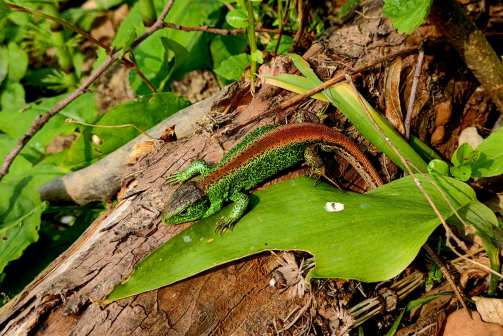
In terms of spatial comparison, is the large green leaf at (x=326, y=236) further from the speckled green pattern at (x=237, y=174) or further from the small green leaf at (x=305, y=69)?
the small green leaf at (x=305, y=69)

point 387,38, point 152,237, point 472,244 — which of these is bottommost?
point 152,237

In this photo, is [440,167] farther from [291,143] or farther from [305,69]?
[305,69]

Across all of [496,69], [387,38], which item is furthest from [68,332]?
[496,69]

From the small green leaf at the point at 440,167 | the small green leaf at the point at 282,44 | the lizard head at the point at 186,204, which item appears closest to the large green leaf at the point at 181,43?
the small green leaf at the point at 282,44

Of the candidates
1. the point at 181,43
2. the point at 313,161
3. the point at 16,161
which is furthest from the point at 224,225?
the point at 16,161

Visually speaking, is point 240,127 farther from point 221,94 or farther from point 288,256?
point 288,256
